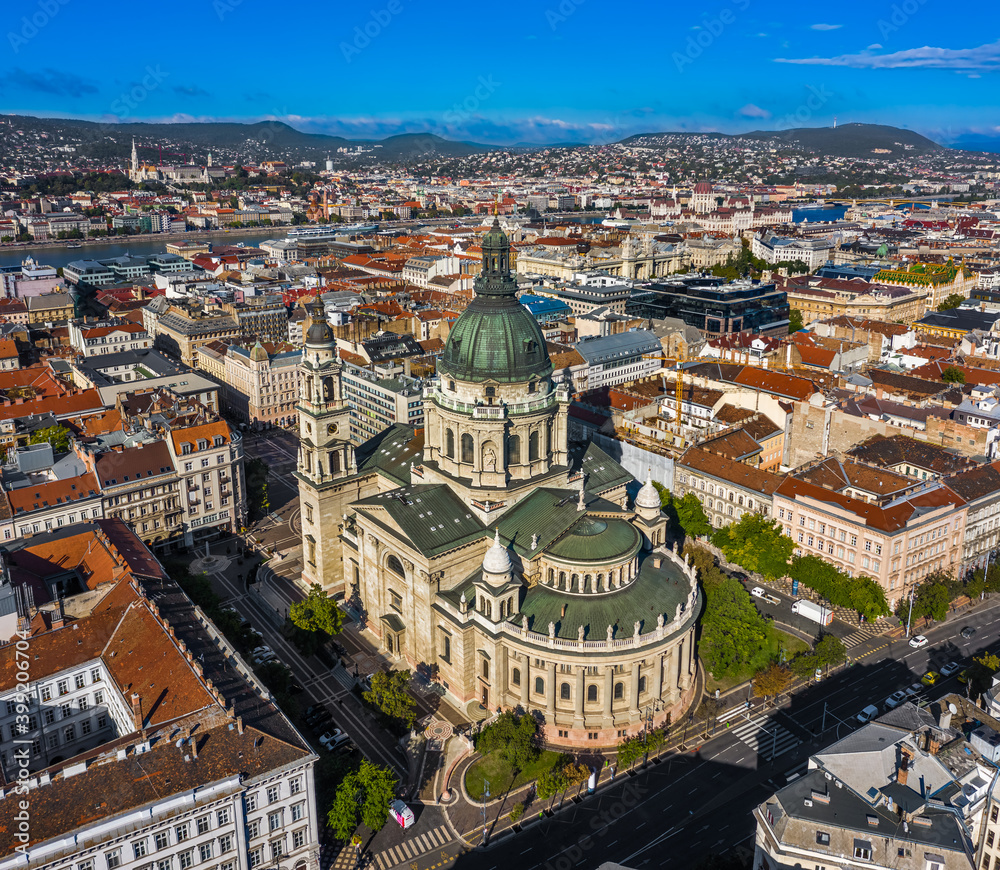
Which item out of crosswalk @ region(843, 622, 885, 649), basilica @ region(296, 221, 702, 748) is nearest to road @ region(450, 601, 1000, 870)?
crosswalk @ region(843, 622, 885, 649)

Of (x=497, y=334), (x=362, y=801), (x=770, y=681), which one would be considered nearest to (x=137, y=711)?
(x=362, y=801)

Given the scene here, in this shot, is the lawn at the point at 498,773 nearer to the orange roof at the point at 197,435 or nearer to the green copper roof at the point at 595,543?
the green copper roof at the point at 595,543

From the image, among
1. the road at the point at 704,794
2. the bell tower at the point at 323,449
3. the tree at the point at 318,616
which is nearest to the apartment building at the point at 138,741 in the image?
the tree at the point at 318,616

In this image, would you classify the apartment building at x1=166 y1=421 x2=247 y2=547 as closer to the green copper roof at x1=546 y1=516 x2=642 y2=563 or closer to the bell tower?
the bell tower

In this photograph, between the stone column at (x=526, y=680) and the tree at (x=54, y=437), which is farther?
the tree at (x=54, y=437)

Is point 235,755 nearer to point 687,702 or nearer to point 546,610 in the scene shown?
point 546,610

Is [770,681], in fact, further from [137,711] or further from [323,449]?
[137,711]
